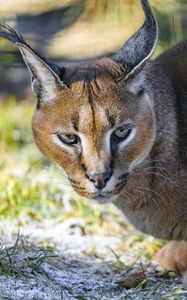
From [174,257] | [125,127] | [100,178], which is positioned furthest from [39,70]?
[174,257]

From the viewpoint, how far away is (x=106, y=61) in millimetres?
3701

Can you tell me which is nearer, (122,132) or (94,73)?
(122,132)

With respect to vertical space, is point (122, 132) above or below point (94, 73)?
below

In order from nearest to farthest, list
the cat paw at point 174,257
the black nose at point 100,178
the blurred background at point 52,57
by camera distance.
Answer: the black nose at point 100,178 < the cat paw at point 174,257 < the blurred background at point 52,57

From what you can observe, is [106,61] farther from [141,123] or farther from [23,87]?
[23,87]

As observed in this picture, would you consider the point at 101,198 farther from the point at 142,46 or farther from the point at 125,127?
the point at 142,46

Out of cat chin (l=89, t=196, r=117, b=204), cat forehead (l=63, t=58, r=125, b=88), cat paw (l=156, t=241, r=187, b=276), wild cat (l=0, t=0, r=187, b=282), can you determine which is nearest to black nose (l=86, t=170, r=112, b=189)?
wild cat (l=0, t=0, r=187, b=282)

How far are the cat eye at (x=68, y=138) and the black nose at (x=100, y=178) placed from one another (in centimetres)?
17

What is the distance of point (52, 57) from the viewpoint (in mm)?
7207

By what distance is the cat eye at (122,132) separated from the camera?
134 inches

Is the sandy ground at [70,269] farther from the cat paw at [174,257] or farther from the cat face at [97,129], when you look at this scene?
the cat face at [97,129]

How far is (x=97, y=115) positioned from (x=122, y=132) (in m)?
0.16

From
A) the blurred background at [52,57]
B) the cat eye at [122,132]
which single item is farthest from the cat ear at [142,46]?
the blurred background at [52,57]

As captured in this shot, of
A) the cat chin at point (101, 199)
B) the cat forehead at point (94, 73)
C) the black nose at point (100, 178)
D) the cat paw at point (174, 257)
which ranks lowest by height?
the cat paw at point (174, 257)
